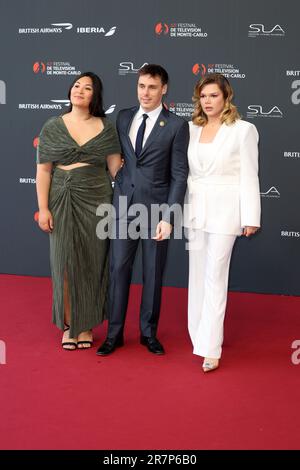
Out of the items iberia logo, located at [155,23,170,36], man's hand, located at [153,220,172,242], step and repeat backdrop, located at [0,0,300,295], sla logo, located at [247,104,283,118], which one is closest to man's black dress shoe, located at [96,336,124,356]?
man's hand, located at [153,220,172,242]

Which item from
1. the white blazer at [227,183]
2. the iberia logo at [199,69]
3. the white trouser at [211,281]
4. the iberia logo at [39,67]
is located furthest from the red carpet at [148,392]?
the iberia logo at [39,67]

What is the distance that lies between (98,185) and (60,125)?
1.36 ft

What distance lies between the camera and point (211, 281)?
131 inches

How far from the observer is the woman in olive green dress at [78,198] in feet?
11.3

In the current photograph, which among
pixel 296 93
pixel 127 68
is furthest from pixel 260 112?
pixel 127 68

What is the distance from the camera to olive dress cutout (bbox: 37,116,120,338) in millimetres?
3459

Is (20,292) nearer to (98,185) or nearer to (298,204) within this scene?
(98,185)

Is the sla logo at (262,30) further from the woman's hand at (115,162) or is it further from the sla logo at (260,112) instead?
the woman's hand at (115,162)

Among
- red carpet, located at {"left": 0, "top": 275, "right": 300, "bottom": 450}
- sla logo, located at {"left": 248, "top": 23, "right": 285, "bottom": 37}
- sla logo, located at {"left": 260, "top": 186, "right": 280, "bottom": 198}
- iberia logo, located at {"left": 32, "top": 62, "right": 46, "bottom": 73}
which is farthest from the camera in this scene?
iberia logo, located at {"left": 32, "top": 62, "right": 46, "bottom": 73}

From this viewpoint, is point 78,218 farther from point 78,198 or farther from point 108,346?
point 108,346

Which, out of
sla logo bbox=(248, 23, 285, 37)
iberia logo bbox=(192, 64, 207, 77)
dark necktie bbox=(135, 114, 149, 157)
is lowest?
dark necktie bbox=(135, 114, 149, 157)

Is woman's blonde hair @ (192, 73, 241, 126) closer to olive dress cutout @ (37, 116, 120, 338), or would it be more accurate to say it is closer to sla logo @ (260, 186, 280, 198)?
olive dress cutout @ (37, 116, 120, 338)

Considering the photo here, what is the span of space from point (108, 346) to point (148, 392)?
575 mm

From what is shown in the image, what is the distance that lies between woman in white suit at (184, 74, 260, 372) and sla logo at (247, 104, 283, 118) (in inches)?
66.4
